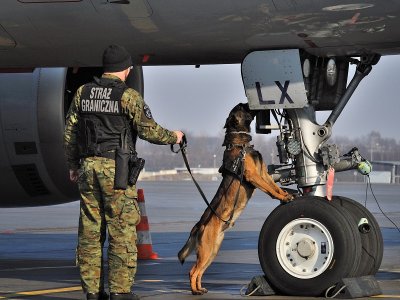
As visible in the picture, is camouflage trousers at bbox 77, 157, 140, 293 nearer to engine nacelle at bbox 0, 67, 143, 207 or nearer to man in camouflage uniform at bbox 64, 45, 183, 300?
man in camouflage uniform at bbox 64, 45, 183, 300

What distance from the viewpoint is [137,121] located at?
9.23 metres

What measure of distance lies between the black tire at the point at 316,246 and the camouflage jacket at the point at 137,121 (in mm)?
1861

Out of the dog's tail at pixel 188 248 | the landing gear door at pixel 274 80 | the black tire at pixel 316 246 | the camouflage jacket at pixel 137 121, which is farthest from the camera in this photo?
the landing gear door at pixel 274 80

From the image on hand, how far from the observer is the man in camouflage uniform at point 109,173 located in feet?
29.9

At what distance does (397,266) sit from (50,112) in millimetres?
4815

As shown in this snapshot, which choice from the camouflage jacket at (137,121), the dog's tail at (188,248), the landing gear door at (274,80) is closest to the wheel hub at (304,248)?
the dog's tail at (188,248)

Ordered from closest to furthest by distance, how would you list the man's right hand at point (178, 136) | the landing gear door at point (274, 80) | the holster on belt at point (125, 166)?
the holster on belt at point (125, 166) < the man's right hand at point (178, 136) < the landing gear door at point (274, 80)

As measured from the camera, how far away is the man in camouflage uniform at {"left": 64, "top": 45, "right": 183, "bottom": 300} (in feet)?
29.9

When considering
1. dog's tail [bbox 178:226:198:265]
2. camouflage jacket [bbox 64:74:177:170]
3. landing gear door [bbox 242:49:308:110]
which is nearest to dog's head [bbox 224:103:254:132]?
landing gear door [bbox 242:49:308:110]

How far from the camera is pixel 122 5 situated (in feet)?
36.6

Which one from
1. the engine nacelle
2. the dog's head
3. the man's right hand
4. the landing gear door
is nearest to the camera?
the man's right hand

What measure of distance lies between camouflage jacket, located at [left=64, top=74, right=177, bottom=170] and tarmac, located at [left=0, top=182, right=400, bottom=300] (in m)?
1.67

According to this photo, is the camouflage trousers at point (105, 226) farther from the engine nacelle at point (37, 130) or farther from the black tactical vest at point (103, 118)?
the engine nacelle at point (37, 130)

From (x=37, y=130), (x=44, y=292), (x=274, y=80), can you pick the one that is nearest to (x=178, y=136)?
(x=274, y=80)
